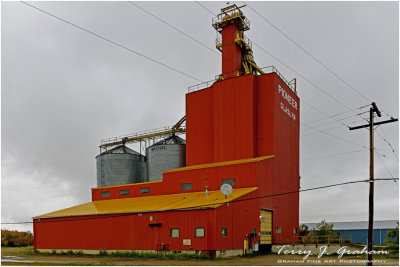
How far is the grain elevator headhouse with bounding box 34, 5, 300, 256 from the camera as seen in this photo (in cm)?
3653

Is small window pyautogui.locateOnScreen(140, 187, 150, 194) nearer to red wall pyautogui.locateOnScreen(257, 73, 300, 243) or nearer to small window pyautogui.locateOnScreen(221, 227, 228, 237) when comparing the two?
red wall pyautogui.locateOnScreen(257, 73, 300, 243)

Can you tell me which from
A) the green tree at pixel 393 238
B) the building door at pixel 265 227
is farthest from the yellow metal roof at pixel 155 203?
the green tree at pixel 393 238

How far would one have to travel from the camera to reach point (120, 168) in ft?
200

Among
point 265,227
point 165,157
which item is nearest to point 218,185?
point 265,227

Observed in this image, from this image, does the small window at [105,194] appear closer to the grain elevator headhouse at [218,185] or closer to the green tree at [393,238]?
the grain elevator headhouse at [218,185]

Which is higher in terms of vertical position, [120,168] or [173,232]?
[120,168]

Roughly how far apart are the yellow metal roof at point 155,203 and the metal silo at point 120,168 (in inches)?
252

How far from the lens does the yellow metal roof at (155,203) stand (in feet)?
122

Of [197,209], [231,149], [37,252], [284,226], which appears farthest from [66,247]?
[284,226]

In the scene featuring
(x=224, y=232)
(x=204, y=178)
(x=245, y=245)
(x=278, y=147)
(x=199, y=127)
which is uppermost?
(x=199, y=127)

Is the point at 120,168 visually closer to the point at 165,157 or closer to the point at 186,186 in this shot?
the point at 165,157

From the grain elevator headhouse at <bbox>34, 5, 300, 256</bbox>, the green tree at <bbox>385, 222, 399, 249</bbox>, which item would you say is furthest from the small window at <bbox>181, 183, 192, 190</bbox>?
the green tree at <bbox>385, 222, 399, 249</bbox>

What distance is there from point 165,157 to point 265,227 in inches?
746

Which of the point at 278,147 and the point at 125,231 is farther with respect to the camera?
the point at 278,147
